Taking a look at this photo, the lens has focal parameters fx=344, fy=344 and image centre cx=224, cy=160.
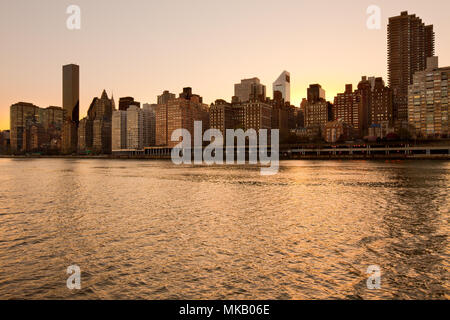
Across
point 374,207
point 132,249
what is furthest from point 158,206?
point 374,207

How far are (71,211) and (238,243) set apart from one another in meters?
17.3

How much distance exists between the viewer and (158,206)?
102 ft

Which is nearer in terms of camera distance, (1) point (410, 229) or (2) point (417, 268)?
(2) point (417, 268)

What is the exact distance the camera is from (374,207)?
2916 centimetres

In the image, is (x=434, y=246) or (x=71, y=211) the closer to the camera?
(x=434, y=246)

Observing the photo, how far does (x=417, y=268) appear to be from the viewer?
1373 centimetres

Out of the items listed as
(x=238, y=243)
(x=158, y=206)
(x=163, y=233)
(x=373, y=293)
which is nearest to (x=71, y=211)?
(x=158, y=206)
